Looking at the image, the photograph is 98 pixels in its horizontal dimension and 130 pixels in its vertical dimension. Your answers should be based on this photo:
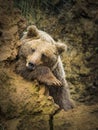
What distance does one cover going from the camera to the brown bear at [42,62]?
487 centimetres

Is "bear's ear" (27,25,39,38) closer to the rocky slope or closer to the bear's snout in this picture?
the rocky slope

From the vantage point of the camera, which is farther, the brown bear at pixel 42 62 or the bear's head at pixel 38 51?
the bear's head at pixel 38 51

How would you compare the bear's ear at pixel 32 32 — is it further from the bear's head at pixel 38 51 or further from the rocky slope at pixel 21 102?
the rocky slope at pixel 21 102

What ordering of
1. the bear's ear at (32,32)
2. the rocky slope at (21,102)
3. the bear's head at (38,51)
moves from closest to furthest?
1. the rocky slope at (21,102)
2. the bear's head at (38,51)
3. the bear's ear at (32,32)

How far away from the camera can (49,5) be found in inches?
321

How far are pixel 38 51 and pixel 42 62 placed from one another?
0.61 feet

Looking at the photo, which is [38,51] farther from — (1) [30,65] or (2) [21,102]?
(2) [21,102]

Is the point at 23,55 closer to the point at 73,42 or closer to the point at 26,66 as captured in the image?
the point at 26,66

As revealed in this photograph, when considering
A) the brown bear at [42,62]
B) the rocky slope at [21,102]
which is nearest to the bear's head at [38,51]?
the brown bear at [42,62]

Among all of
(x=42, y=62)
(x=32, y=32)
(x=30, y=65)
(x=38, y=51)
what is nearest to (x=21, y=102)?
(x=30, y=65)

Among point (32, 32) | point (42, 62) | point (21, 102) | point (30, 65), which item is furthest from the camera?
point (32, 32)

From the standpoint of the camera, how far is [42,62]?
5.17 metres

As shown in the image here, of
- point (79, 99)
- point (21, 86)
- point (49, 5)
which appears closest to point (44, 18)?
point (49, 5)

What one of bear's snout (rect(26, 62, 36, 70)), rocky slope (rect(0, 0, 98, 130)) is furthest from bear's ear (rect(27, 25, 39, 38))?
bear's snout (rect(26, 62, 36, 70))
